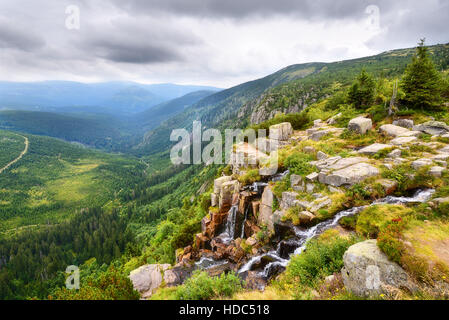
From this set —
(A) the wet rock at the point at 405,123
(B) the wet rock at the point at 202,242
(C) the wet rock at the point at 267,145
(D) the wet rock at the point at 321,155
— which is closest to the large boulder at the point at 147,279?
(B) the wet rock at the point at 202,242

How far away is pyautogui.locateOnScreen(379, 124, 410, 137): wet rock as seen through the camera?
24166mm

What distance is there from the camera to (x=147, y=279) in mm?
18719

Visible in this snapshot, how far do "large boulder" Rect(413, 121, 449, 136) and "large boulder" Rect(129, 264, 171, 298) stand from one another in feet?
110

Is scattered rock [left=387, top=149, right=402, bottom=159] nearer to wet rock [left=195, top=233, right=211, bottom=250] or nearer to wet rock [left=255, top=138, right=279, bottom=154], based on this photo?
wet rock [left=255, top=138, right=279, bottom=154]

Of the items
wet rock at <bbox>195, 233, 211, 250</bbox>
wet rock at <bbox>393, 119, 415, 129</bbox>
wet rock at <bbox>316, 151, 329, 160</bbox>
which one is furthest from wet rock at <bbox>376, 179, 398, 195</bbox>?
wet rock at <bbox>195, 233, 211, 250</bbox>

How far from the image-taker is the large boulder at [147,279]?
56.9 ft

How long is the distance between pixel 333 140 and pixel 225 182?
16.2m

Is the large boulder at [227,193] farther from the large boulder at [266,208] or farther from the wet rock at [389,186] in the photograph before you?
the wet rock at [389,186]

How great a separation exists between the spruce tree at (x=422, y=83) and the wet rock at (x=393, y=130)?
25.7ft

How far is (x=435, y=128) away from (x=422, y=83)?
990 centimetres
